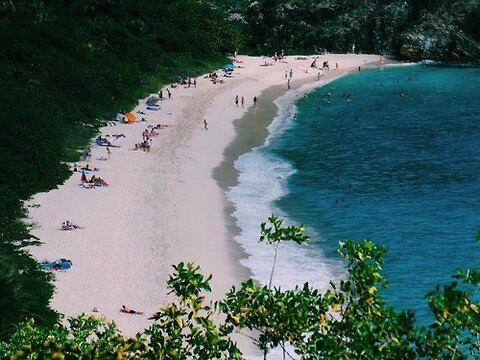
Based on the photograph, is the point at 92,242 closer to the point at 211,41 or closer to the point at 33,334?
the point at 33,334

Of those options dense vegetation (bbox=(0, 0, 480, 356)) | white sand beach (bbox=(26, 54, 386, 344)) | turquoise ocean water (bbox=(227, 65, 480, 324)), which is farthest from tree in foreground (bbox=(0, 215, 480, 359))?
turquoise ocean water (bbox=(227, 65, 480, 324))

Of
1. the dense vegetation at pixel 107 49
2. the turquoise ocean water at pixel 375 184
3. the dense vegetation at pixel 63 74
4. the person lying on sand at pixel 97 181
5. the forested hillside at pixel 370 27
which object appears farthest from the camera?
the forested hillside at pixel 370 27

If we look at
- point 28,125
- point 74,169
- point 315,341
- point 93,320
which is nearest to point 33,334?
point 93,320

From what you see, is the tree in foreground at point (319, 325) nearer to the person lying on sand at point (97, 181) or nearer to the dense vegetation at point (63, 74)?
the dense vegetation at point (63, 74)

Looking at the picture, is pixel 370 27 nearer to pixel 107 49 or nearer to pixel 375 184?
pixel 107 49

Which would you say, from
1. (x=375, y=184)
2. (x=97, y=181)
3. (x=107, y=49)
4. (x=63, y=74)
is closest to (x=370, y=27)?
(x=107, y=49)

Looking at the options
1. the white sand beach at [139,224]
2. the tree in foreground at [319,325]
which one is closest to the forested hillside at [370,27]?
the white sand beach at [139,224]
